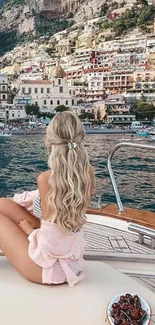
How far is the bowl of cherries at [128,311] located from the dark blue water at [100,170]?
29.3 feet

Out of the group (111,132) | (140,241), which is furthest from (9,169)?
(140,241)

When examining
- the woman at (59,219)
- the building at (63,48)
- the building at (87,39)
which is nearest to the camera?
the woman at (59,219)

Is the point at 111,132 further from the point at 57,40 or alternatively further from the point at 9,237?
the point at 9,237

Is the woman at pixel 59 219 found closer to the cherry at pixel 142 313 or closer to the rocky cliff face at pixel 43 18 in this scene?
the cherry at pixel 142 313

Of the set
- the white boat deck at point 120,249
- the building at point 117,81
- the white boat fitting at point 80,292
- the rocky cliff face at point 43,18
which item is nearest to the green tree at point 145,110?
the building at point 117,81

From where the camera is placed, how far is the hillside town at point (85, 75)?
38312mm

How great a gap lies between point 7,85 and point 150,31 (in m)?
16.1

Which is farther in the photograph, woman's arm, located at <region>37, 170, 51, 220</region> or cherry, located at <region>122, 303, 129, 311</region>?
woman's arm, located at <region>37, 170, 51, 220</region>

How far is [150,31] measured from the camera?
45250 mm

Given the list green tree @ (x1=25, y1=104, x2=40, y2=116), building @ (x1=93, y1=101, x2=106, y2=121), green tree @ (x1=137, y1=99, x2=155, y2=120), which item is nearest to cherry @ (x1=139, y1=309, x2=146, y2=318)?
green tree @ (x1=137, y1=99, x2=155, y2=120)

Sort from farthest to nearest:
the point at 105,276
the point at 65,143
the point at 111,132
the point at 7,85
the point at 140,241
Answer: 1. the point at 7,85
2. the point at 111,132
3. the point at 140,241
4. the point at 105,276
5. the point at 65,143

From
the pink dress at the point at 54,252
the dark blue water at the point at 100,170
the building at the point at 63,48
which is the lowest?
the dark blue water at the point at 100,170

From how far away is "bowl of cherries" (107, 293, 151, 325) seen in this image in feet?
2.95

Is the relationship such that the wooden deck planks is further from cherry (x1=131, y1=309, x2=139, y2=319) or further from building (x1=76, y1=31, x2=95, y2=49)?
building (x1=76, y1=31, x2=95, y2=49)
